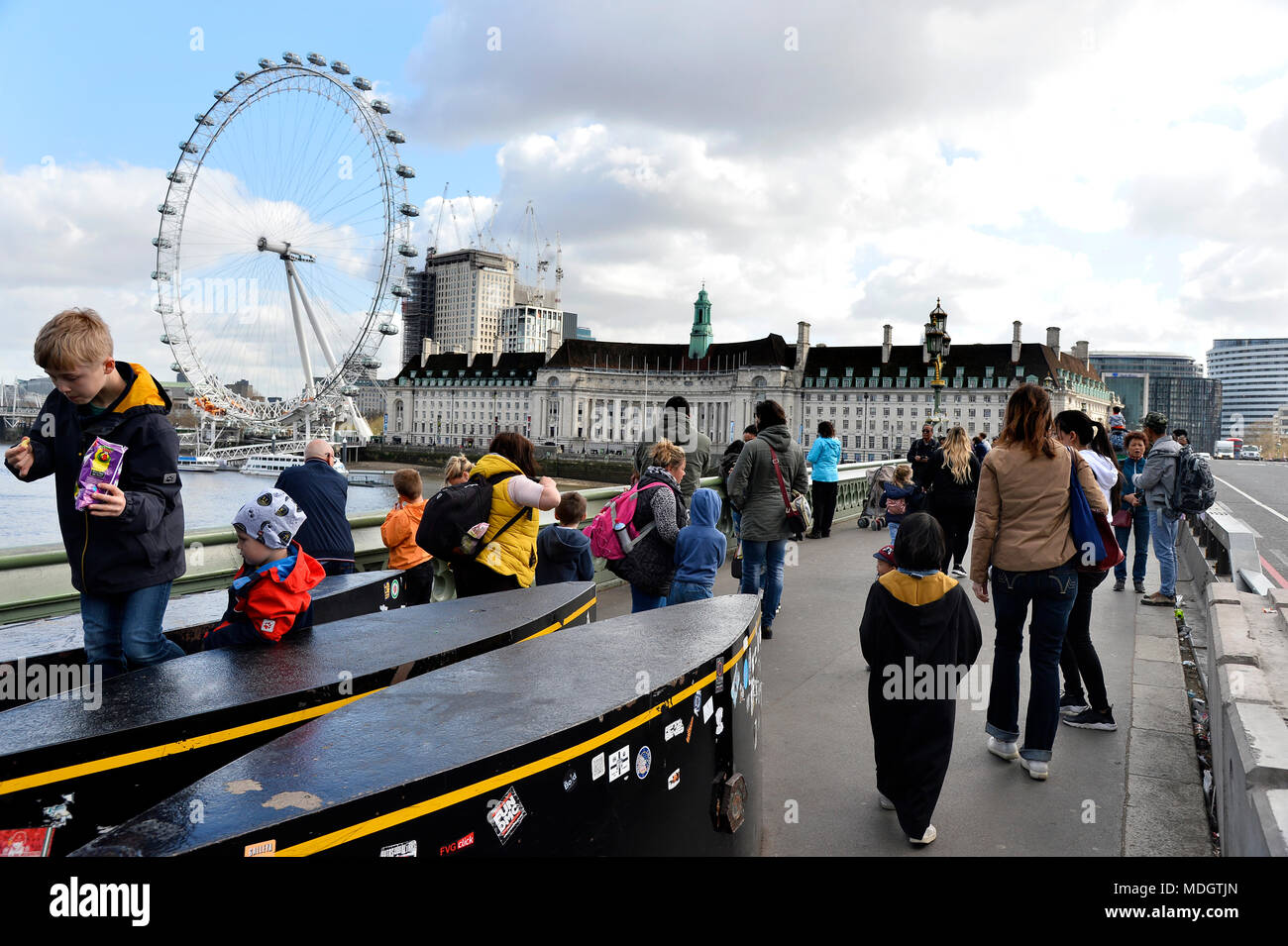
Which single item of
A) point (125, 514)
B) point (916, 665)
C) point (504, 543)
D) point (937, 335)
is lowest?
→ point (916, 665)

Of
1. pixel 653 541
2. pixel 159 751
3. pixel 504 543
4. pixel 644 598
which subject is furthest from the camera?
pixel 644 598

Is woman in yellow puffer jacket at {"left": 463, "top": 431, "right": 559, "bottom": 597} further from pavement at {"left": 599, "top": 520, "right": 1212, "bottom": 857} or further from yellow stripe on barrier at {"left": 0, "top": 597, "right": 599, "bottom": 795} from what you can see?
yellow stripe on barrier at {"left": 0, "top": 597, "right": 599, "bottom": 795}

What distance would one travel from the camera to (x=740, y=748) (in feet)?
11.5

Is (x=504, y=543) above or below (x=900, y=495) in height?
above

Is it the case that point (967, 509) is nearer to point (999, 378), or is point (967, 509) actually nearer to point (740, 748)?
point (740, 748)

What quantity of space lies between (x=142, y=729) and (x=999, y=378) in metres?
123

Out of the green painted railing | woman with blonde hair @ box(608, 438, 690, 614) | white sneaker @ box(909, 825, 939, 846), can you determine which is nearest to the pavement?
white sneaker @ box(909, 825, 939, 846)

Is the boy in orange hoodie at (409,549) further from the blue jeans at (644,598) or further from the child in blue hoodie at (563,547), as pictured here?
the blue jeans at (644,598)

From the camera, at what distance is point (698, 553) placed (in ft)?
20.4

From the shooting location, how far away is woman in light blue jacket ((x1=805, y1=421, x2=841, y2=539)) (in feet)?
48.6

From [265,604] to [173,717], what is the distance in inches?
43.1

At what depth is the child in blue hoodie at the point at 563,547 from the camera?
24.1 ft

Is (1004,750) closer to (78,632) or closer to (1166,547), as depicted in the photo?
(78,632)

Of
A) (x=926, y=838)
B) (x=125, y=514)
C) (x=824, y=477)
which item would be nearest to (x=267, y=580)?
(x=125, y=514)
